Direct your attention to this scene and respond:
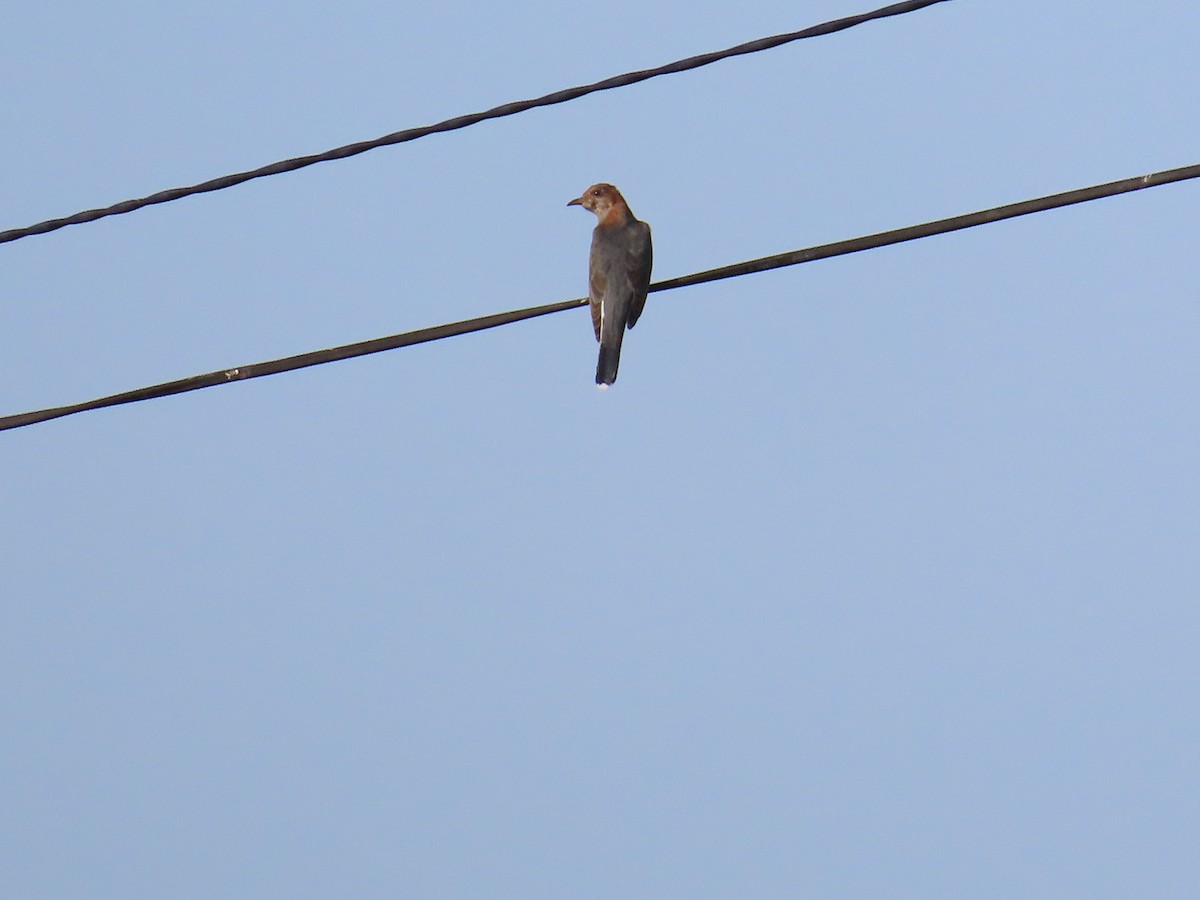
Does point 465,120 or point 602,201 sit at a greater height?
point 602,201

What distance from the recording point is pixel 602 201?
15445mm

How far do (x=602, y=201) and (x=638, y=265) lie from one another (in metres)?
2.08

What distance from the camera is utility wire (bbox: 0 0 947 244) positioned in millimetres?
7949

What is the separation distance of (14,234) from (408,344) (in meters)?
2.02

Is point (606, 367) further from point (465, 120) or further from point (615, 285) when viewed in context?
point (465, 120)

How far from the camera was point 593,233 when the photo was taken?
46.6 ft

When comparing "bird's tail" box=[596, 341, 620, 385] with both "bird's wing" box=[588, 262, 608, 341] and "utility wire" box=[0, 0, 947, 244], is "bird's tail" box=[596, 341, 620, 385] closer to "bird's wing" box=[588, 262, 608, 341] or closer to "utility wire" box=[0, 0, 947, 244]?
"bird's wing" box=[588, 262, 608, 341]

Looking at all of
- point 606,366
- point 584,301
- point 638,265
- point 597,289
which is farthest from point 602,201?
point 584,301

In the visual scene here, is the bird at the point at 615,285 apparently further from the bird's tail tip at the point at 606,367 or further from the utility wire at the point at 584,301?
the utility wire at the point at 584,301

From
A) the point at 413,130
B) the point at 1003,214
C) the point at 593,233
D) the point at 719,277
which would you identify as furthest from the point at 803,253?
the point at 593,233

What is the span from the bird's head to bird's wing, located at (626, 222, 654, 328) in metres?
0.83

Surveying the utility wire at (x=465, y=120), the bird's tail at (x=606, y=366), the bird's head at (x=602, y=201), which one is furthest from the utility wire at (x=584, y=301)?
the bird's head at (x=602, y=201)

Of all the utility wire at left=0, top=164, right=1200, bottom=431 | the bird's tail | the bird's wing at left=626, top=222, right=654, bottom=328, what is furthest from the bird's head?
the utility wire at left=0, top=164, right=1200, bottom=431

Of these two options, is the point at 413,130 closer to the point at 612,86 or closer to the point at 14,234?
the point at 612,86
